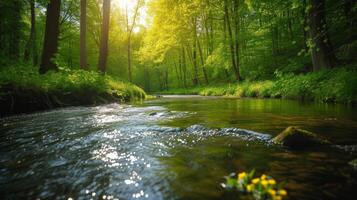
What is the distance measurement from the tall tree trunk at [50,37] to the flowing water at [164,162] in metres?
7.91

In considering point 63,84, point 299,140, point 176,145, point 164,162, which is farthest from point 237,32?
point 164,162

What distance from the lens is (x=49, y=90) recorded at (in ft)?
32.6

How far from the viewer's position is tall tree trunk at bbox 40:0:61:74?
40.5 ft

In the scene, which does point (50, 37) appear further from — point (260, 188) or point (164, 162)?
point (260, 188)

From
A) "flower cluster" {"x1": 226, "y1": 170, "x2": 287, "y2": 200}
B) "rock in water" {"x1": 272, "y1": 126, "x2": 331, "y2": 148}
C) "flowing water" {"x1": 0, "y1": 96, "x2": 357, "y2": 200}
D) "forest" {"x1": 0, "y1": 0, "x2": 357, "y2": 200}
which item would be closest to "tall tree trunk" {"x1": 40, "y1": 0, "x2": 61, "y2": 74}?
"forest" {"x1": 0, "y1": 0, "x2": 357, "y2": 200}

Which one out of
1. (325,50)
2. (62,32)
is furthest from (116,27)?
(325,50)

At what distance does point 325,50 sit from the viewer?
38.8 feet

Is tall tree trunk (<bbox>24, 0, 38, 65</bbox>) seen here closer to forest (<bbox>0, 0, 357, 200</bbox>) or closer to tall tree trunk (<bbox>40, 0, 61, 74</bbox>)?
tall tree trunk (<bbox>40, 0, 61, 74</bbox>)

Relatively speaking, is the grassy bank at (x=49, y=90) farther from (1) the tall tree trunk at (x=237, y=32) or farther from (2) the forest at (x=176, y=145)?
(1) the tall tree trunk at (x=237, y=32)

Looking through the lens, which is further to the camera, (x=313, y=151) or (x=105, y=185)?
(x=313, y=151)

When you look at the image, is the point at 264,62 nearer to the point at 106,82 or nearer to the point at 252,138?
the point at 106,82

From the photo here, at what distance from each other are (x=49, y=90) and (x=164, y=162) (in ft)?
26.8

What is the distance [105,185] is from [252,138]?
257 centimetres

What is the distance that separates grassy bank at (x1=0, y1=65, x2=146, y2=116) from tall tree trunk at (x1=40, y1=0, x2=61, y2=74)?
2.57 ft
